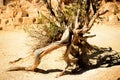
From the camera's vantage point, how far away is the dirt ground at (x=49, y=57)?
10844 millimetres

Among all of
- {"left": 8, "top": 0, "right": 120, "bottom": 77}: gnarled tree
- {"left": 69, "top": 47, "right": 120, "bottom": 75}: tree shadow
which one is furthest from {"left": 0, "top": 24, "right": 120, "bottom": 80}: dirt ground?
{"left": 69, "top": 47, "right": 120, "bottom": 75}: tree shadow

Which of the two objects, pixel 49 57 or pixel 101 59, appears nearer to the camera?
pixel 101 59

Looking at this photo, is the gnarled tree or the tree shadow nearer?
the gnarled tree

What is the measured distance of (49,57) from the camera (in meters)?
13.7

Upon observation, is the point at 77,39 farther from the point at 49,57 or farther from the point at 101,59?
the point at 49,57

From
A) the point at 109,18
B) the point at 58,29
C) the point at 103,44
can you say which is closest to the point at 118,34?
the point at 103,44

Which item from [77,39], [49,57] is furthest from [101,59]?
[49,57]

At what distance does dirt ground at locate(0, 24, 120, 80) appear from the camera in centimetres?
1084

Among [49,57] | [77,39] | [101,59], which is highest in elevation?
[77,39]

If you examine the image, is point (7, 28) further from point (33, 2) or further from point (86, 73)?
point (86, 73)

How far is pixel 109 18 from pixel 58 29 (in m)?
8.72

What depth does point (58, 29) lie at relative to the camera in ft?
46.4

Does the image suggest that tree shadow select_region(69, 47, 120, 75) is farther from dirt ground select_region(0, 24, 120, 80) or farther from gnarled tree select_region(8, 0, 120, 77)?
dirt ground select_region(0, 24, 120, 80)

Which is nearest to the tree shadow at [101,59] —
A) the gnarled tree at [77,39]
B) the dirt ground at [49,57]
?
the gnarled tree at [77,39]
